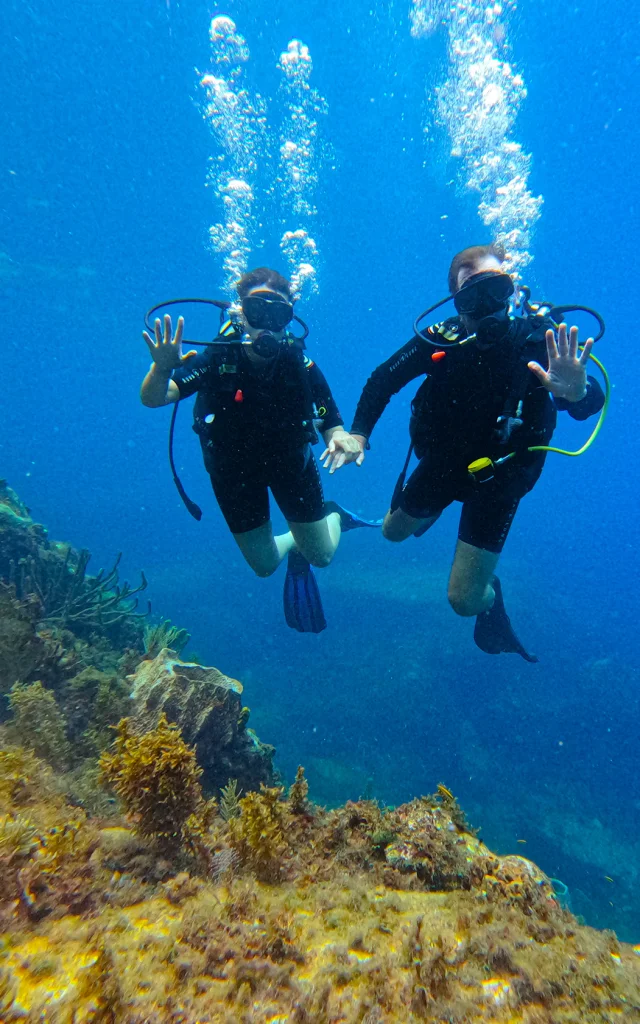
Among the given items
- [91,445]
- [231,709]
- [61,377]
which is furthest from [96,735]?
A: [91,445]

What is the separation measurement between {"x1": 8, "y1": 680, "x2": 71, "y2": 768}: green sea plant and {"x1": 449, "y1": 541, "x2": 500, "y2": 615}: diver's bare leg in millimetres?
4150

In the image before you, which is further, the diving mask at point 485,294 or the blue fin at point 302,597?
the blue fin at point 302,597

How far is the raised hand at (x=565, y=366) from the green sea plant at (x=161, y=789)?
3670 mm

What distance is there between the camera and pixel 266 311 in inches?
183

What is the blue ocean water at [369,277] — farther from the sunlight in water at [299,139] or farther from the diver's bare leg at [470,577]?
the diver's bare leg at [470,577]

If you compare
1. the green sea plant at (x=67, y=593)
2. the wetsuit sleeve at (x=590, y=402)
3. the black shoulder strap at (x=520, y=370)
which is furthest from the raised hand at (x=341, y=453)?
the green sea plant at (x=67, y=593)

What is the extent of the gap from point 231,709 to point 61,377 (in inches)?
3104

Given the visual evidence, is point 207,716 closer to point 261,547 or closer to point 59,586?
point 261,547

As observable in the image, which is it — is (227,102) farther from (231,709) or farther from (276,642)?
(231,709)

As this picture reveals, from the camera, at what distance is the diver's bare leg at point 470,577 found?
493 centimetres

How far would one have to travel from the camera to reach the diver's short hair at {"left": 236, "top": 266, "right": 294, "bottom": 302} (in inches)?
187

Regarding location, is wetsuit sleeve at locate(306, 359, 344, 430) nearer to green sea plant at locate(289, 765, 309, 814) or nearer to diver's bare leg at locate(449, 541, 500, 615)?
diver's bare leg at locate(449, 541, 500, 615)

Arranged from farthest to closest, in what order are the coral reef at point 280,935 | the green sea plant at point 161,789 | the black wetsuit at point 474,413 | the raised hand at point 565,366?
1. the black wetsuit at point 474,413
2. the raised hand at point 565,366
3. the green sea plant at point 161,789
4. the coral reef at point 280,935

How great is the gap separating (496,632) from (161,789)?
4.61 m
